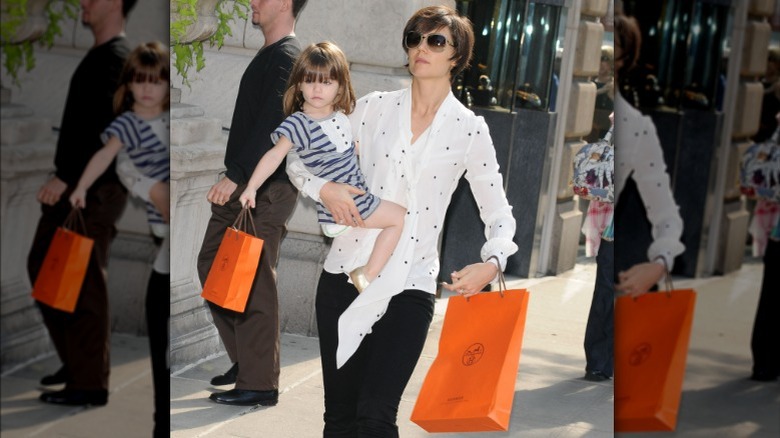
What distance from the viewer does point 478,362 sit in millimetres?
2916

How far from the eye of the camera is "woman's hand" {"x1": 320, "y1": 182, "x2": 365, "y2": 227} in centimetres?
280

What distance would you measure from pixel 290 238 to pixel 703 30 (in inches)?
45.0

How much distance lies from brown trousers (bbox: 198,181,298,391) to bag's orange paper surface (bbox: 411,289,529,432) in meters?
0.42

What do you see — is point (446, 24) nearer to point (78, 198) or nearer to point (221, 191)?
point (221, 191)

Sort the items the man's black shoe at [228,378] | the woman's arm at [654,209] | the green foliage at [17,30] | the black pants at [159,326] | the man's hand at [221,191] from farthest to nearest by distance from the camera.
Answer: the man's black shoe at [228,378] → the man's hand at [221,191] → the woman's arm at [654,209] → the black pants at [159,326] → the green foliage at [17,30]

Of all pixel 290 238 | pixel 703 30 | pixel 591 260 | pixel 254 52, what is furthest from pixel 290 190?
pixel 703 30

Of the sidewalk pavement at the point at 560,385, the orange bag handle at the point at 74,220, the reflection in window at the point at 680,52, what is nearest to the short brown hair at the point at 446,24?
the reflection in window at the point at 680,52

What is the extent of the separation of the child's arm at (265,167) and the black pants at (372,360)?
281 millimetres

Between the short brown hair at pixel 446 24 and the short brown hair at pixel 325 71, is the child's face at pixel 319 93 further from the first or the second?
the short brown hair at pixel 446 24

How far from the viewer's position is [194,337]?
9.78 feet

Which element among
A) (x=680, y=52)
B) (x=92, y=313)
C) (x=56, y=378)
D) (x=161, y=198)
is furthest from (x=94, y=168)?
(x=680, y=52)

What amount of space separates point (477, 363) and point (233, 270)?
663 mm

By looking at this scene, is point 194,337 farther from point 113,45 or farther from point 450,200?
point 113,45

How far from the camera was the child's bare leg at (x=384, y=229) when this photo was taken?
2811 millimetres
